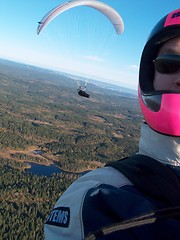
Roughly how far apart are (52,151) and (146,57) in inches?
2764

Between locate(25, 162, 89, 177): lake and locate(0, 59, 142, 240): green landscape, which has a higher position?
locate(0, 59, 142, 240): green landscape

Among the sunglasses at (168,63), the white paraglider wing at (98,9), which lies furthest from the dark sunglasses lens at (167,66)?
the white paraglider wing at (98,9)

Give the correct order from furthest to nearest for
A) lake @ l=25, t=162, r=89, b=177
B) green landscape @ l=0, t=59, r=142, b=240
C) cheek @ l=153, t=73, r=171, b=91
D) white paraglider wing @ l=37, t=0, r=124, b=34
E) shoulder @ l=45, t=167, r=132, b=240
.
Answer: lake @ l=25, t=162, r=89, b=177 < green landscape @ l=0, t=59, r=142, b=240 < white paraglider wing @ l=37, t=0, r=124, b=34 < cheek @ l=153, t=73, r=171, b=91 < shoulder @ l=45, t=167, r=132, b=240

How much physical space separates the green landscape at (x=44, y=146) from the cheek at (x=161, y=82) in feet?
113

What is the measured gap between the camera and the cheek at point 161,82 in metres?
1.34

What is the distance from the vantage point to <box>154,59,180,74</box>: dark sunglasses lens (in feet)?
4.33

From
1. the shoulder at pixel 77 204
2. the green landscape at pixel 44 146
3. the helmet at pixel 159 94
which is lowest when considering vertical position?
the green landscape at pixel 44 146

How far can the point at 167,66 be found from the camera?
134 centimetres

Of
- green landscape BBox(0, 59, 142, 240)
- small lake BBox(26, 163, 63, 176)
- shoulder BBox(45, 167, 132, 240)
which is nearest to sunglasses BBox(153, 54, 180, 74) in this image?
shoulder BBox(45, 167, 132, 240)

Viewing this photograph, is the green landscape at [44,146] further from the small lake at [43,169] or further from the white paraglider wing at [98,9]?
the white paraglider wing at [98,9]

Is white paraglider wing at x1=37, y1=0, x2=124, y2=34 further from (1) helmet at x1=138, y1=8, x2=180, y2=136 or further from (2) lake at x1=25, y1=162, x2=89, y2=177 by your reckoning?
(2) lake at x1=25, y1=162, x2=89, y2=177

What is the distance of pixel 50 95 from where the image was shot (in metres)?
151

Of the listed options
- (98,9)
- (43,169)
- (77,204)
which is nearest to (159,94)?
(77,204)

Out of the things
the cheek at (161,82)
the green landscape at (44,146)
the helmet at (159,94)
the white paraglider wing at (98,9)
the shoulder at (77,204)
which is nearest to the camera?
the shoulder at (77,204)
